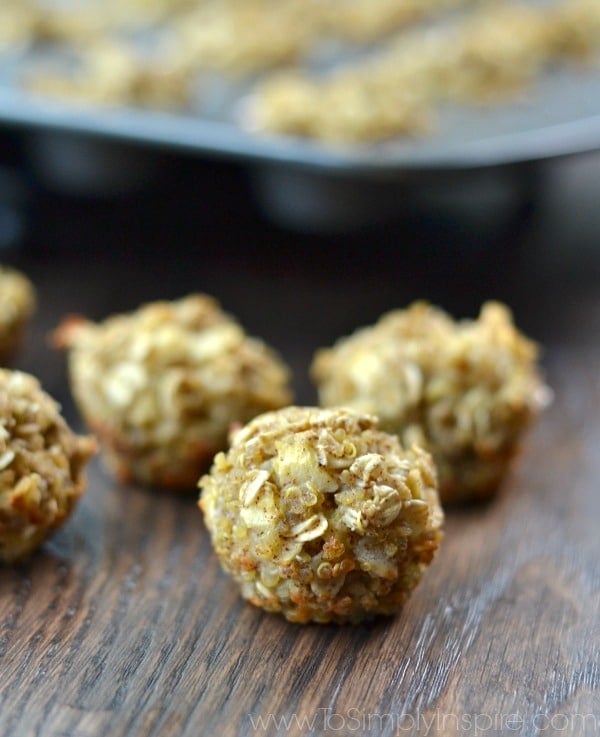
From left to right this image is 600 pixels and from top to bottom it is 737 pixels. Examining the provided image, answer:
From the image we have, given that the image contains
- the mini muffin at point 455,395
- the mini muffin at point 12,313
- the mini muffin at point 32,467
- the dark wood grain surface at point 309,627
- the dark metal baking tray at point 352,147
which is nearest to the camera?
the dark wood grain surface at point 309,627

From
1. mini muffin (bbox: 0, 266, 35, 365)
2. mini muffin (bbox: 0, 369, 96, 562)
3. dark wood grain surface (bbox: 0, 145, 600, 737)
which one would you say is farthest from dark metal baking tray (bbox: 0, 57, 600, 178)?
mini muffin (bbox: 0, 369, 96, 562)

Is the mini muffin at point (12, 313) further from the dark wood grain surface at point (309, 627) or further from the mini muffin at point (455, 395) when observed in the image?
the mini muffin at point (455, 395)

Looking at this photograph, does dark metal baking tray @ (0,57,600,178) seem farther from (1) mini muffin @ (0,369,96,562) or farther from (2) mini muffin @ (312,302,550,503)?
(1) mini muffin @ (0,369,96,562)

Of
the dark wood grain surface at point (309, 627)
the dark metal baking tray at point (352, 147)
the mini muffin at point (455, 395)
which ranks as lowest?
the dark wood grain surface at point (309, 627)

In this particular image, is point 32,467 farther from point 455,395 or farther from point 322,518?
point 455,395

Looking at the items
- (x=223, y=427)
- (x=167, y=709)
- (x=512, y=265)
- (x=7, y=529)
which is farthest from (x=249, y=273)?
(x=167, y=709)

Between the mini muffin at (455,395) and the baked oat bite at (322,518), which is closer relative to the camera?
the baked oat bite at (322,518)

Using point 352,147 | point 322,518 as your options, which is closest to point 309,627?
point 322,518

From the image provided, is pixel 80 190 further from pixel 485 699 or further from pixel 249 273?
pixel 485 699

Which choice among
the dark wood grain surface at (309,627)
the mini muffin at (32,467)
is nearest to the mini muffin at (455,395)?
the dark wood grain surface at (309,627)
